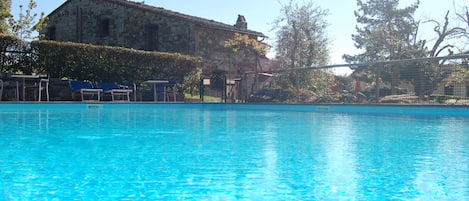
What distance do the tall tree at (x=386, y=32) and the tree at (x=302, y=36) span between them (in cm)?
445

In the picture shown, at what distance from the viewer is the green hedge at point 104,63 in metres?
12.2

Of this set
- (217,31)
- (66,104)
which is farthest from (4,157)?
(217,31)

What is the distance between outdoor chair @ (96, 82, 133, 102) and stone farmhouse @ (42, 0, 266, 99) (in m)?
7.33

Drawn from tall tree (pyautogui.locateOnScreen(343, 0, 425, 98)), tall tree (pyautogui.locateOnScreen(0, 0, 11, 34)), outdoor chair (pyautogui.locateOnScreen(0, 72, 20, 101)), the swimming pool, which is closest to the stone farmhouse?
tall tree (pyautogui.locateOnScreen(0, 0, 11, 34))

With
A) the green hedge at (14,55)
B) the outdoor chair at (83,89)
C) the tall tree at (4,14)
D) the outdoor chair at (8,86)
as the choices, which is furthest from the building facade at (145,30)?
the outdoor chair at (8,86)

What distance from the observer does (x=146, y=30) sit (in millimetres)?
20844

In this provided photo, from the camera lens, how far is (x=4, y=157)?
2.92 meters

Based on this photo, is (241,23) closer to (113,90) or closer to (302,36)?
(302,36)

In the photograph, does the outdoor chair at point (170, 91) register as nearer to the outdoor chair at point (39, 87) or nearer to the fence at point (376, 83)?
the fence at point (376, 83)

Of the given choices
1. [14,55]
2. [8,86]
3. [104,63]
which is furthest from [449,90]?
[14,55]

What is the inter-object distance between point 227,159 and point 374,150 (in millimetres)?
1263

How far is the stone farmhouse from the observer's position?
2006 cm

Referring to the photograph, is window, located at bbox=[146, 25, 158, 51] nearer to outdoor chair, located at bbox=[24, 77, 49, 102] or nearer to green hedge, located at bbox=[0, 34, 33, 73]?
green hedge, located at bbox=[0, 34, 33, 73]

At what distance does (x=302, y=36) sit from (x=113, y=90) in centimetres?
824
